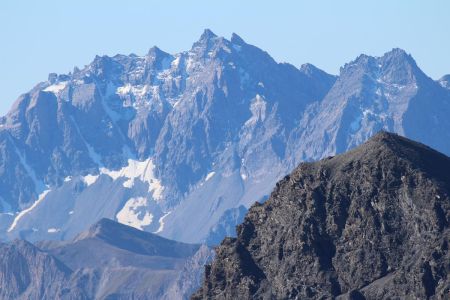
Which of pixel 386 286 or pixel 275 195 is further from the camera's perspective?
pixel 275 195

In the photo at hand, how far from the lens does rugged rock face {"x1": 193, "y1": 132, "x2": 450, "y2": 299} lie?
5241 inches

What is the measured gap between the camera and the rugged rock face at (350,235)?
133 meters

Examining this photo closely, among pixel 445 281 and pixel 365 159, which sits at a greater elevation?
pixel 365 159

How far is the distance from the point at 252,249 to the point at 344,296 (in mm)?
10938

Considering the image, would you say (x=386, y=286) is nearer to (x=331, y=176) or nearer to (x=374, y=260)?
(x=374, y=260)

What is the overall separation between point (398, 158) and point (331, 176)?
504 centimetres

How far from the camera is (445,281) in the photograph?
423ft

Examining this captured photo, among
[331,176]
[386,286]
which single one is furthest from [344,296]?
[331,176]

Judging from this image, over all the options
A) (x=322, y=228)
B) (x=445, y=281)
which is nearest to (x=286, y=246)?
(x=322, y=228)

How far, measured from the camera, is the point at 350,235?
137m

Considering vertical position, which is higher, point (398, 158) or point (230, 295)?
point (398, 158)

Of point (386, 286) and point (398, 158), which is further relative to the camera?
point (398, 158)

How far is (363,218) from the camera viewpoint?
451 ft

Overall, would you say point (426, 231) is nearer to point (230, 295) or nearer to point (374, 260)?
point (374, 260)
